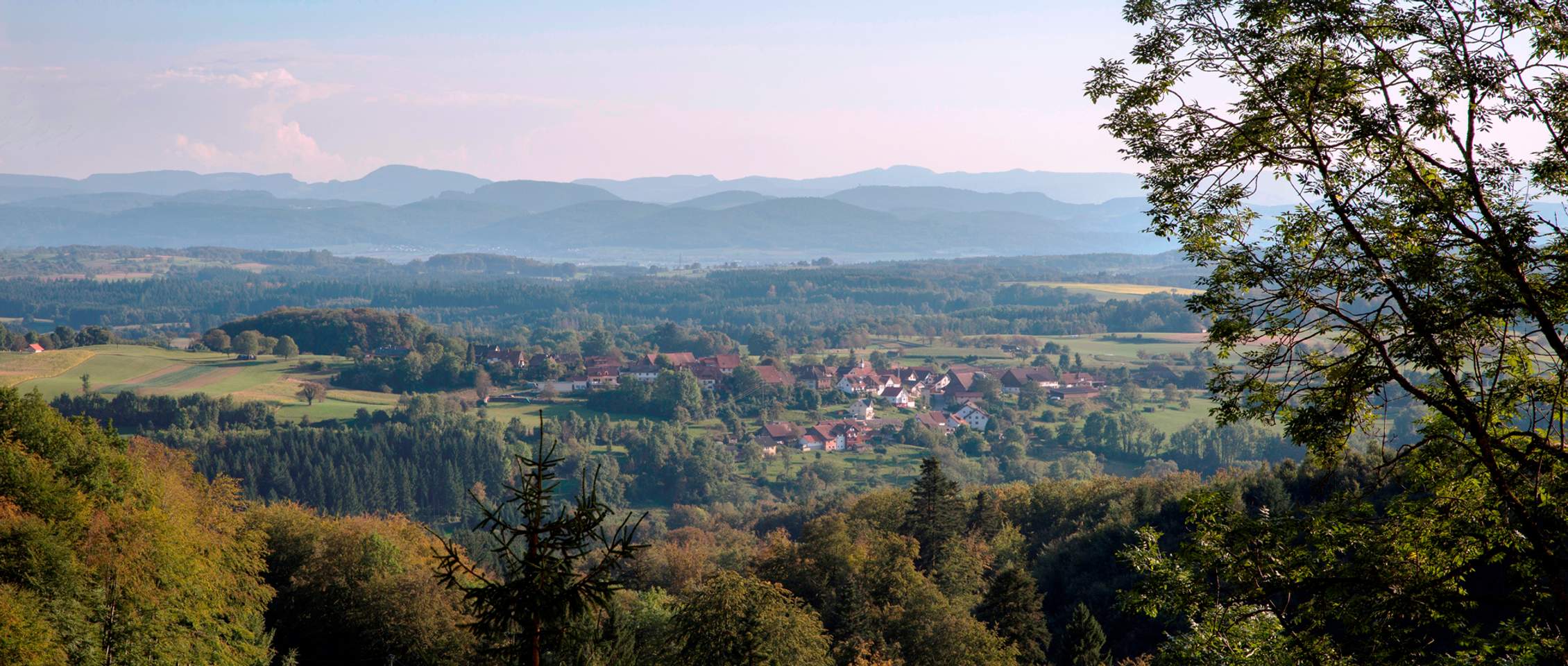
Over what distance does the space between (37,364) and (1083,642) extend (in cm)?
10128

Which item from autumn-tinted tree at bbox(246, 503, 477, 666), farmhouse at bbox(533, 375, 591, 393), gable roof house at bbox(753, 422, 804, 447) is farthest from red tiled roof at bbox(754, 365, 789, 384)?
autumn-tinted tree at bbox(246, 503, 477, 666)

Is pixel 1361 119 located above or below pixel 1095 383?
above

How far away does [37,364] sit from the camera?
3693 inches

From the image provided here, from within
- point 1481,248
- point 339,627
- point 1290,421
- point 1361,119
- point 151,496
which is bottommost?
point 339,627

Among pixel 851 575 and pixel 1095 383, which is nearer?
pixel 851 575

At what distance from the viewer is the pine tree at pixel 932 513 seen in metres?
34.1

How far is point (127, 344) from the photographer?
115438 millimetres

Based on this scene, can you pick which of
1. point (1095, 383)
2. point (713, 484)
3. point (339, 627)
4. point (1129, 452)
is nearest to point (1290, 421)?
point (339, 627)

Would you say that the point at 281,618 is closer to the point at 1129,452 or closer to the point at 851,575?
the point at 851,575

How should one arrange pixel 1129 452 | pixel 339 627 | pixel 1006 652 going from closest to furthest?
1. pixel 1006 652
2. pixel 339 627
3. pixel 1129 452

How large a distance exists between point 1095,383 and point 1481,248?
11086cm

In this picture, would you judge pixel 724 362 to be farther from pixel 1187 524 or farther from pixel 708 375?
pixel 1187 524

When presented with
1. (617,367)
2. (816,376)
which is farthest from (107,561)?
(617,367)

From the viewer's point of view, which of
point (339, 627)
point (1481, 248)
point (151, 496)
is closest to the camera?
point (1481, 248)
